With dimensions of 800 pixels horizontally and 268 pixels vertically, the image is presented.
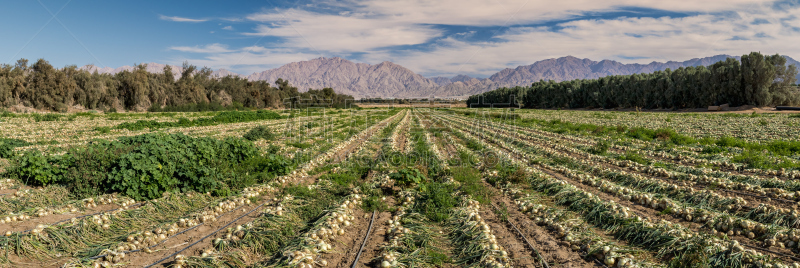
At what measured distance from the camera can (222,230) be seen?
6.95 meters

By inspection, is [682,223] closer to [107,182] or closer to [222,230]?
[222,230]

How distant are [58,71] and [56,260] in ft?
197

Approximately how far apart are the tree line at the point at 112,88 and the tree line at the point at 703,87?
71.1 meters

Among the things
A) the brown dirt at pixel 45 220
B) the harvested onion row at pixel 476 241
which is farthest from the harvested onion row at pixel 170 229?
the harvested onion row at pixel 476 241

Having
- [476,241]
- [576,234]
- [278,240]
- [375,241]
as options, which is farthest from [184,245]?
[576,234]

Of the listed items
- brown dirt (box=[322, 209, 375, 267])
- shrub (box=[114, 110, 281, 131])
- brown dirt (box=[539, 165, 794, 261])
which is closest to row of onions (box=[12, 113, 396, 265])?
brown dirt (box=[322, 209, 375, 267])

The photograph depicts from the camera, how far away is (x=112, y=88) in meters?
54.8

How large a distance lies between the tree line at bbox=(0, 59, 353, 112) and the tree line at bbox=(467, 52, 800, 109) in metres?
71.1

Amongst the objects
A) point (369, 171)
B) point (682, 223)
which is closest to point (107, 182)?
point (369, 171)

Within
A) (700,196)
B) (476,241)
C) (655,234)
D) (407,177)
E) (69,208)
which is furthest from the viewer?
(407,177)

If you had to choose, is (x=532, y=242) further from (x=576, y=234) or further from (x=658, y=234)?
(x=658, y=234)

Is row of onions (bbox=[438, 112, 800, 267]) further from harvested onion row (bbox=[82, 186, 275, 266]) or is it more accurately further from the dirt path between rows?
harvested onion row (bbox=[82, 186, 275, 266])

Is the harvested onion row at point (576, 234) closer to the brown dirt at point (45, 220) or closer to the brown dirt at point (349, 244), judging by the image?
the brown dirt at point (349, 244)

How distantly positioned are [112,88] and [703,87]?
82.4m
